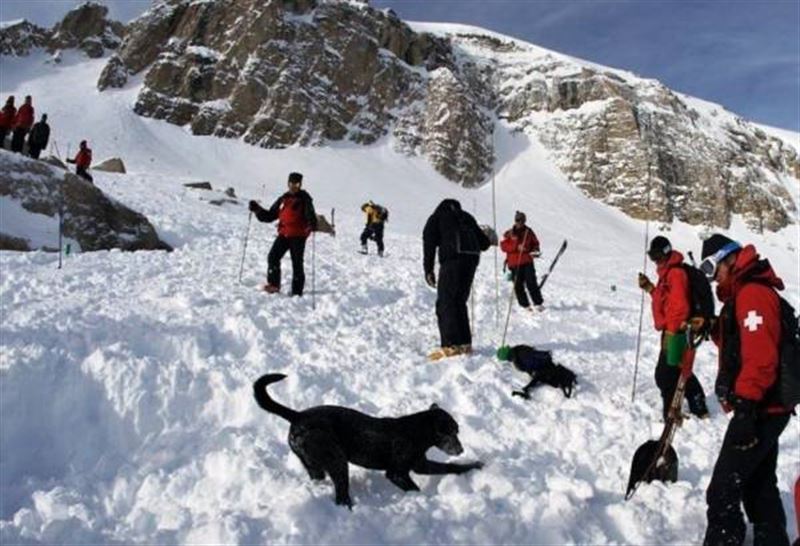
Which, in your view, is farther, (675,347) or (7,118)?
(7,118)

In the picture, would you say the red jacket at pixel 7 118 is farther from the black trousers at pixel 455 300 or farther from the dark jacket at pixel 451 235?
the black trousers at pixel 455 300

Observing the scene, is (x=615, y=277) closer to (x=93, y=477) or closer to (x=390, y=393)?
(x=390, y=393)

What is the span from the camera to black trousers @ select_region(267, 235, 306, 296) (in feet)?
36.9

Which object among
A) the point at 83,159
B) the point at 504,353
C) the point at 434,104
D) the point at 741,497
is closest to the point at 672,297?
the point at 504,353

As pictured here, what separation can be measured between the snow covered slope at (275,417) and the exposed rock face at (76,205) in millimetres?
1871

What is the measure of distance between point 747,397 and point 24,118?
23.6m

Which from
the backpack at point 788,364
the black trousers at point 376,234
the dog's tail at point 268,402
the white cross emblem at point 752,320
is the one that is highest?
the black trousers at point 376,234

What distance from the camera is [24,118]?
72.6 ft

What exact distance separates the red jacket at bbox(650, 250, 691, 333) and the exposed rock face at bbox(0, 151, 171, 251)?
1215 centimetres

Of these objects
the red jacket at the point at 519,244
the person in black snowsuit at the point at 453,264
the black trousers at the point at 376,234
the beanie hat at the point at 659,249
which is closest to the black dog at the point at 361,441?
the person in black snowsuit at the point at 453,264

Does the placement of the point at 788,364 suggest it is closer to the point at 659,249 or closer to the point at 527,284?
the point at 659,249

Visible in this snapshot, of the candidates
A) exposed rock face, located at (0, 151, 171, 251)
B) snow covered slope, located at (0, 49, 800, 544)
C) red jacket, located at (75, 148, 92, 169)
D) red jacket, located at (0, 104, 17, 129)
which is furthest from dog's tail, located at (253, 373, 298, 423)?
red jacket, located at (75, 148, 92, 169)

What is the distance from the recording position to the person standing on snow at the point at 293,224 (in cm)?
1127

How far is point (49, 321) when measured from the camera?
7977 mm
